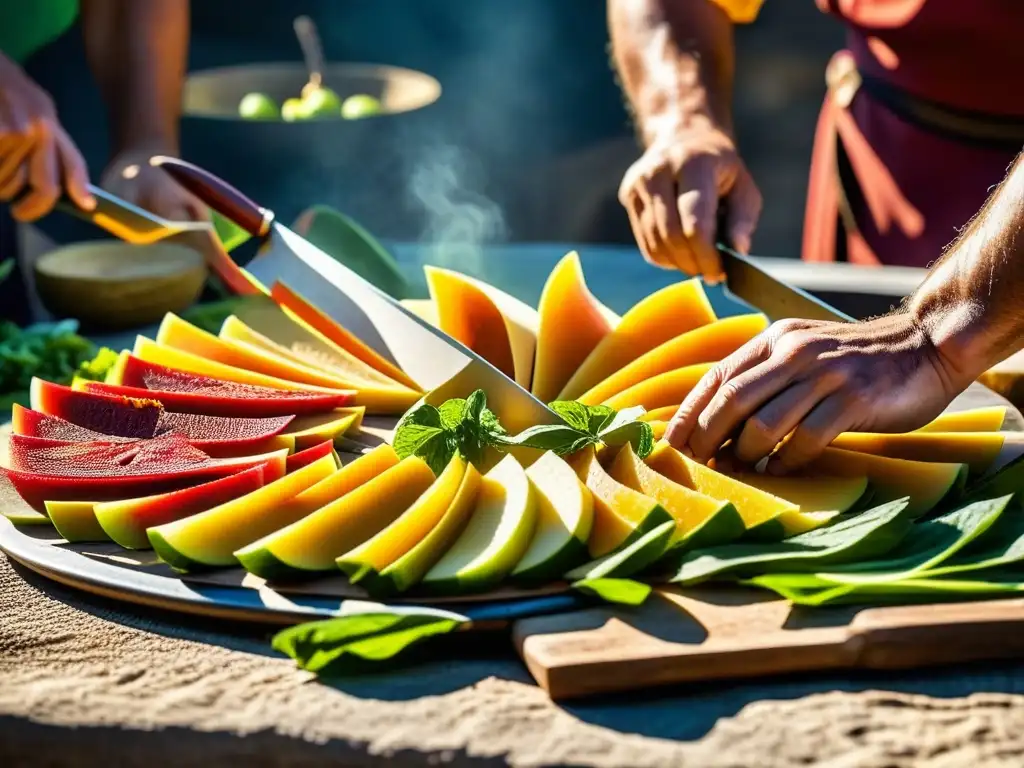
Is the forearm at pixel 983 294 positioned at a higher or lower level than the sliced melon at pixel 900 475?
higher

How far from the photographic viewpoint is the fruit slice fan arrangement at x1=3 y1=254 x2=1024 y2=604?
1748 millimetres

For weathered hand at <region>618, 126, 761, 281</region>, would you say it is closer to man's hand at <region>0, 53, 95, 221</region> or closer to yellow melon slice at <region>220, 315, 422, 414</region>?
yellow melon slice at <region>220, 315, 422, 414</region>

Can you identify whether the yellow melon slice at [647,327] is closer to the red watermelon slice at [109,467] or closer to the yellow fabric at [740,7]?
the red watermelon slice at [109,467]

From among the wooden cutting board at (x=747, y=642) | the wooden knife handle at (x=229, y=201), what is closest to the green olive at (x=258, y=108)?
the wooden knife handle at (x=229, y=201)

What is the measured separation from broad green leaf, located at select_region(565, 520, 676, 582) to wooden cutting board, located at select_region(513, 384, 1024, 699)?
67 millimetres

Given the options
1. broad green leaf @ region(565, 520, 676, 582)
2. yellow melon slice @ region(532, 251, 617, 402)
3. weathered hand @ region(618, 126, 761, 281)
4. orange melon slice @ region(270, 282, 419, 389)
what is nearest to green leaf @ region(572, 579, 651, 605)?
broad green leaf @ region(565, 520, 676, 582)

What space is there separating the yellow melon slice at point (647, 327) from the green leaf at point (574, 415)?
377 millimetres

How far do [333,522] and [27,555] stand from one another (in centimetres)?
55

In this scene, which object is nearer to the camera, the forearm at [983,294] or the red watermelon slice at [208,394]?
the forearm at [983,294]

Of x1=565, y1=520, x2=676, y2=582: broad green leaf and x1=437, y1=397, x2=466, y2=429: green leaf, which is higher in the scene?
x1=437, y1=397, x2=466, y2=429: green leaf

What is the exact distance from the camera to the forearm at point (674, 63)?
10.5 feet

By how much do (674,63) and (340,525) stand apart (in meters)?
2.01

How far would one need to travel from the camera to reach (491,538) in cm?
180

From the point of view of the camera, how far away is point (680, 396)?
7.52 ft
